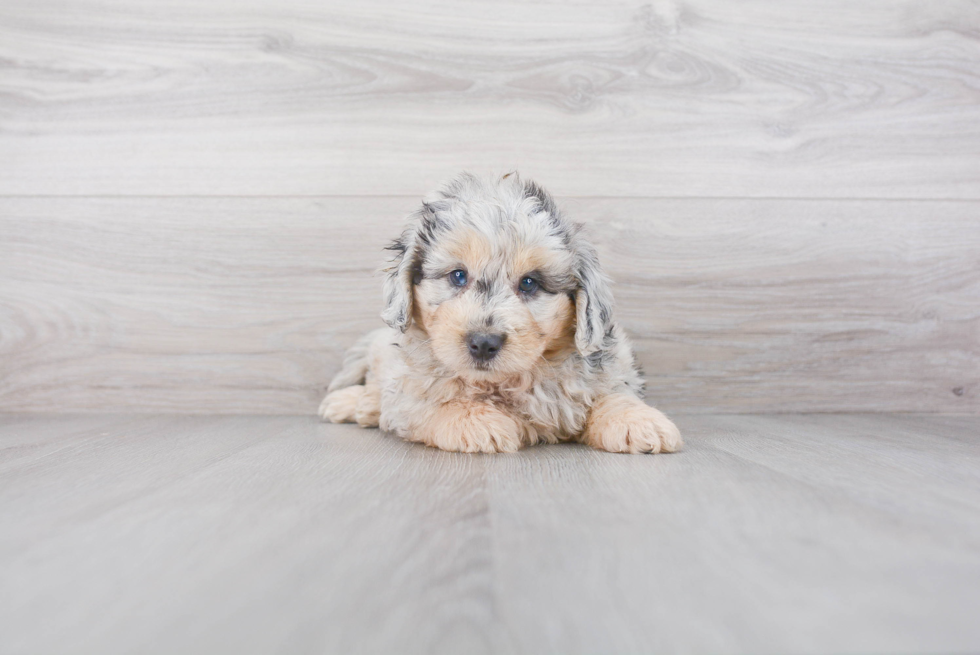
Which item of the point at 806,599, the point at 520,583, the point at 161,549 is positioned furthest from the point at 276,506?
the point at 806,599

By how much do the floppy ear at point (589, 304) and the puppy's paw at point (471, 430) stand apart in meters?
0.34

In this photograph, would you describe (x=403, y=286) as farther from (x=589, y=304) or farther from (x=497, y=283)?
(x=589, y=304)

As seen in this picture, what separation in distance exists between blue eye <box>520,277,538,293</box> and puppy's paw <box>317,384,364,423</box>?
2.87 ft

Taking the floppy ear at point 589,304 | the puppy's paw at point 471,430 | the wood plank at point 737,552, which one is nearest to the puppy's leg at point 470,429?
the puppy's paw at point 471,430

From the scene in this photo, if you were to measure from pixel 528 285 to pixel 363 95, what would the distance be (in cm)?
132

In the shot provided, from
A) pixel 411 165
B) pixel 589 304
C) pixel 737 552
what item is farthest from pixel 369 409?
pixel 737 552

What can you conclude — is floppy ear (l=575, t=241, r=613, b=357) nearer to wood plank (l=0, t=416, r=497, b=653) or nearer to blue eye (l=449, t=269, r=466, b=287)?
blue eye (l=449, t=269, r=466, b=287)

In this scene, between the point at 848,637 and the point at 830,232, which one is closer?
the point at 848,637

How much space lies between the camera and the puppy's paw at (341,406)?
251 centimetres

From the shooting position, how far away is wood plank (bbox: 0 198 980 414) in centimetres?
272

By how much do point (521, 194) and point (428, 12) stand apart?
1.20 m

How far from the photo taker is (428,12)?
273 cm

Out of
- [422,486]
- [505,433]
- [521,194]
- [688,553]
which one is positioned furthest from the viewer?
[521,194]

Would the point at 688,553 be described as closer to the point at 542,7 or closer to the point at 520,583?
the point at 520,583
